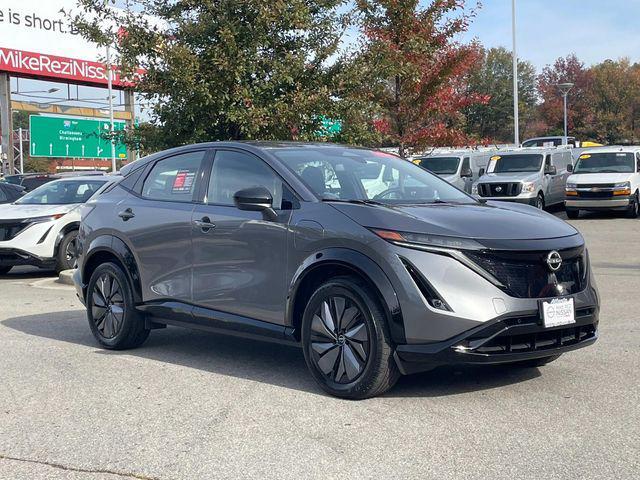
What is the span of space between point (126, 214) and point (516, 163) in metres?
18.5

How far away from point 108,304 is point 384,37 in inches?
413

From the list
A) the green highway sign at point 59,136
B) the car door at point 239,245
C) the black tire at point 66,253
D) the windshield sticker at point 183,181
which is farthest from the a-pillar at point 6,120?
the car door at point 239,245

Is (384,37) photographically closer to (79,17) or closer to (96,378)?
(79,17)

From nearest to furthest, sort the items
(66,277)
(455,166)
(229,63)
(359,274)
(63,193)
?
(359,274) < (229,63) < (66,277) < (63,193) < (455,166)

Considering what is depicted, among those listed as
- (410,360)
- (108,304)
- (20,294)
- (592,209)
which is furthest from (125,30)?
(592,209)

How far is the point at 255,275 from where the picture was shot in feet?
19.9

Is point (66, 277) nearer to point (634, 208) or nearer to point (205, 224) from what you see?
point (205, 224)

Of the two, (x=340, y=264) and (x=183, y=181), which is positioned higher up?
(x=183, y=181)

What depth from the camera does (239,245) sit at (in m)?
6.20

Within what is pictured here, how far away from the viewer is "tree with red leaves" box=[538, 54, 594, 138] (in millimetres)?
59219

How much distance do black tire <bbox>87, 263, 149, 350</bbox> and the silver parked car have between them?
1624 cm

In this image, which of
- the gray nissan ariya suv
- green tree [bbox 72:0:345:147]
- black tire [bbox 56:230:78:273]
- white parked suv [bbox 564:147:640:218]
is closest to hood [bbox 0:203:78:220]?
black tire [bbox 56:230:78:273]

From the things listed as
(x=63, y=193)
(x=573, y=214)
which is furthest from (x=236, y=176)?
(x=573, y=214)

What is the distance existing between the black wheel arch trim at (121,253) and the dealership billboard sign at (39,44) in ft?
76.6
